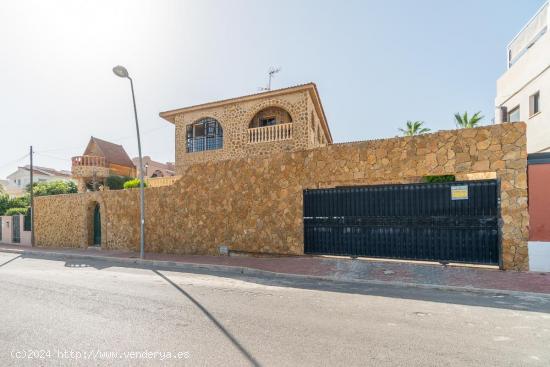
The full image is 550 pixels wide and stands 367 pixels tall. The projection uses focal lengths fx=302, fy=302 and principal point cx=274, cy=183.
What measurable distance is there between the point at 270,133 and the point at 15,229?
18.0 metres

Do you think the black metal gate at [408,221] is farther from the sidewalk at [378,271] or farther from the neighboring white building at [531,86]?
the neighboring white building at [531,86]

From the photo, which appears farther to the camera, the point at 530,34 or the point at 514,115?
the point at 530,34

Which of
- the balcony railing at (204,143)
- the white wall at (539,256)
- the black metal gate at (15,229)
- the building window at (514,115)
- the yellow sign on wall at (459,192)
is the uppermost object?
the building window at (514,115)

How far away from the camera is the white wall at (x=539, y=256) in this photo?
7562 mm

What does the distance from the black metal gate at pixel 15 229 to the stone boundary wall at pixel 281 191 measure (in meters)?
6.70

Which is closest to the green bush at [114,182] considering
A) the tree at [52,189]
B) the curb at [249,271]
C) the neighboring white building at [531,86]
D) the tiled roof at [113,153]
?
the tiled roof at [113,153]

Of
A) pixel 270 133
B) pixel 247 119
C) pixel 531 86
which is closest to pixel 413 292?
pixel 270 133

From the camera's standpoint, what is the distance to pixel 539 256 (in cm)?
761

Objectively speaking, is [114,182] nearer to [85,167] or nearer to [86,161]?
[85,167]

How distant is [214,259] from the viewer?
→ 1104cm

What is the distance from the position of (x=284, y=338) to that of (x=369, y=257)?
612 centimetres

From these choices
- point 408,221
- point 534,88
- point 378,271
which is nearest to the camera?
point 378,271

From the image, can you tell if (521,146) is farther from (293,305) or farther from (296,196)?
(293,305)

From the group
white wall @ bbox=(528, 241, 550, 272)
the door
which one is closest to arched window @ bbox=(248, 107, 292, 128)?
the door
